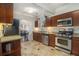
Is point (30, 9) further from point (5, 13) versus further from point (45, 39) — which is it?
point (45, 39)

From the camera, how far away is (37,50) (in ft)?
7.30

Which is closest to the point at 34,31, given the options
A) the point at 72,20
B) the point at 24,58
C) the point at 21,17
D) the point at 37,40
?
the point at 37,40

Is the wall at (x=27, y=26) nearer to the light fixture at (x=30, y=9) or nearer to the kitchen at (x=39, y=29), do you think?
the kitchen at (x=39, y=29)

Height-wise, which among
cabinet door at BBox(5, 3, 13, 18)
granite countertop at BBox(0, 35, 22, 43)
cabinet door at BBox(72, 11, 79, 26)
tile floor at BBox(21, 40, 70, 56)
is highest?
cabinet door at BBox(5, 3, 13, 18)

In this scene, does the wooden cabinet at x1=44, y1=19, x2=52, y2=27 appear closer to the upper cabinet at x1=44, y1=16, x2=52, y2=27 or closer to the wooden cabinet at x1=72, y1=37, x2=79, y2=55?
the upper cabinet at x1=44, y1=16, x2=52, y2=27

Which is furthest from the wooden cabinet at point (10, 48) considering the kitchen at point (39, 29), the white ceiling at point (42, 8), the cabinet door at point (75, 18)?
the cabinet door at point (75, 18)

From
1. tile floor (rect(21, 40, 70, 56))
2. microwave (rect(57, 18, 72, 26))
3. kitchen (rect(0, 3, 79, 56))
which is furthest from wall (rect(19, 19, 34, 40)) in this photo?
microwave (rect(57, 18, 72, 26))

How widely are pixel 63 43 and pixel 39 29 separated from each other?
19.6 inches

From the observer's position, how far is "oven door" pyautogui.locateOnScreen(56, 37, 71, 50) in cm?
218

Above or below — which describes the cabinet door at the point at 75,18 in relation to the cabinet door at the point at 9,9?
below

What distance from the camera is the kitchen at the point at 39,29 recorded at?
214cm

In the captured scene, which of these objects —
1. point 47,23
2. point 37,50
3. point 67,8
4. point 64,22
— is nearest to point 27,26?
point 47,23

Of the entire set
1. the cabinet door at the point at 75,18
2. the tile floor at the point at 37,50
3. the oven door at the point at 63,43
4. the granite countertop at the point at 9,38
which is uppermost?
the cabinet door at the point at 75,18

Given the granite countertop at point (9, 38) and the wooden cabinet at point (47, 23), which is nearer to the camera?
the granite countertop at point (9, 38)
